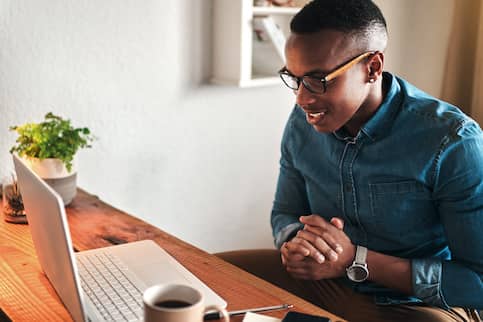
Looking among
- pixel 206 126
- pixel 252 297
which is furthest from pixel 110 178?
pixel 252 297

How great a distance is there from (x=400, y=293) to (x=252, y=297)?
0.52m

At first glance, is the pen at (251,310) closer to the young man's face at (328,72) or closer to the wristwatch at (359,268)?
the wristwatch at (359,268)

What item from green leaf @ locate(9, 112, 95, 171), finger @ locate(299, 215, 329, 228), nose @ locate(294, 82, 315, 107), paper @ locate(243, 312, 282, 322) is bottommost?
paper @ locate(243, 312, 282, 322)

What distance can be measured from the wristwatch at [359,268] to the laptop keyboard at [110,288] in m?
0.52

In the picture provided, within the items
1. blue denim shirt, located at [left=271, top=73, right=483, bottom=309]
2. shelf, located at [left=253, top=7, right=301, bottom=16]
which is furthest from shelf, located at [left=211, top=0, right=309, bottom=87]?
blue denim shirt, located at [left=271, top=73, right=483, bottom=309]

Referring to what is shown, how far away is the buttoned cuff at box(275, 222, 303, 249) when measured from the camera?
1636 millimetres

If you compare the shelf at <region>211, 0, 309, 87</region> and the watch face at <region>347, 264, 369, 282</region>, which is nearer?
the watch face at <region>347, 264, 369, 282</region>

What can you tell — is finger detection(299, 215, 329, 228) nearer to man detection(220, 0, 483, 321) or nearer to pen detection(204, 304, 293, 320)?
man detection(220, 0, 483, 321)

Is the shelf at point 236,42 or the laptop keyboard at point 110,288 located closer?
the laptop keyboard at point 110,288

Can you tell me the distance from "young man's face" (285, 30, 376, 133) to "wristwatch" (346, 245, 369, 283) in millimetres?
301

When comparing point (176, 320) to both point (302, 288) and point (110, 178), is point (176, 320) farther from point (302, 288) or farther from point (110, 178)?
point (110, 178)

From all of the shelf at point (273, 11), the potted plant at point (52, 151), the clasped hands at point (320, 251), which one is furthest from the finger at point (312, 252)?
the shelf at point (273, 11)

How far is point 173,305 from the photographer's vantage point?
0.85 m

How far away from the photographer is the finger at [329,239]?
1.39 meters
